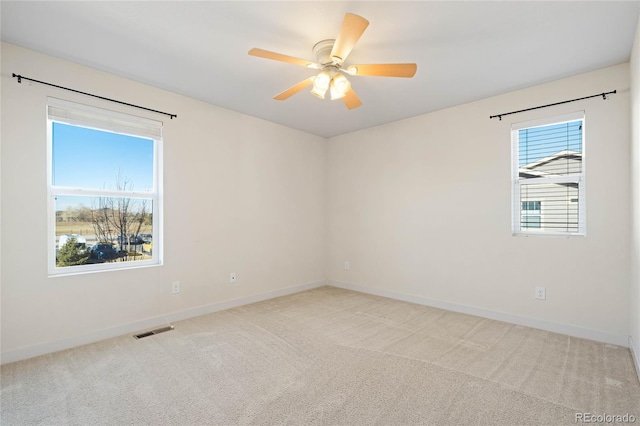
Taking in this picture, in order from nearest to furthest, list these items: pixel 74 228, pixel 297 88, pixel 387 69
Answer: pixel 387 69 < pixel 297 88 < pixel 74 228

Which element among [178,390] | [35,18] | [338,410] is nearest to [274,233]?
[178,390]

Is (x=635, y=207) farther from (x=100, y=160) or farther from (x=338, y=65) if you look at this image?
(x=100, y=160)

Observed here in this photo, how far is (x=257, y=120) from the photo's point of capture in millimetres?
4215

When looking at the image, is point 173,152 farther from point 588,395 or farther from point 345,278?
point 588,395

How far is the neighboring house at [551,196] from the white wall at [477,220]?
0.49 ft

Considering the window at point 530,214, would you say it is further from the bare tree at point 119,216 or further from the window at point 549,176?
the bare tree at point 119,216

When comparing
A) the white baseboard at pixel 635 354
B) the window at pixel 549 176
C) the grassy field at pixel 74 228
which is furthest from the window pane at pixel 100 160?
the white baseboard at pixel 635 354

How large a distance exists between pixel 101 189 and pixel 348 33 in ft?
9.01

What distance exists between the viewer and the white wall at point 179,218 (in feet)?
8.14

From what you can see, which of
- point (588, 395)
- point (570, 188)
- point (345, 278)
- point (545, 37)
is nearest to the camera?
point (588, 395)

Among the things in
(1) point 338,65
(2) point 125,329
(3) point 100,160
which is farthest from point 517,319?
(3) point 100,160

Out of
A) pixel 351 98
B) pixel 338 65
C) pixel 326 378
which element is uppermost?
pixel 338 65

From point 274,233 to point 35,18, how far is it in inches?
125

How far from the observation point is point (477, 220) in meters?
3.59
